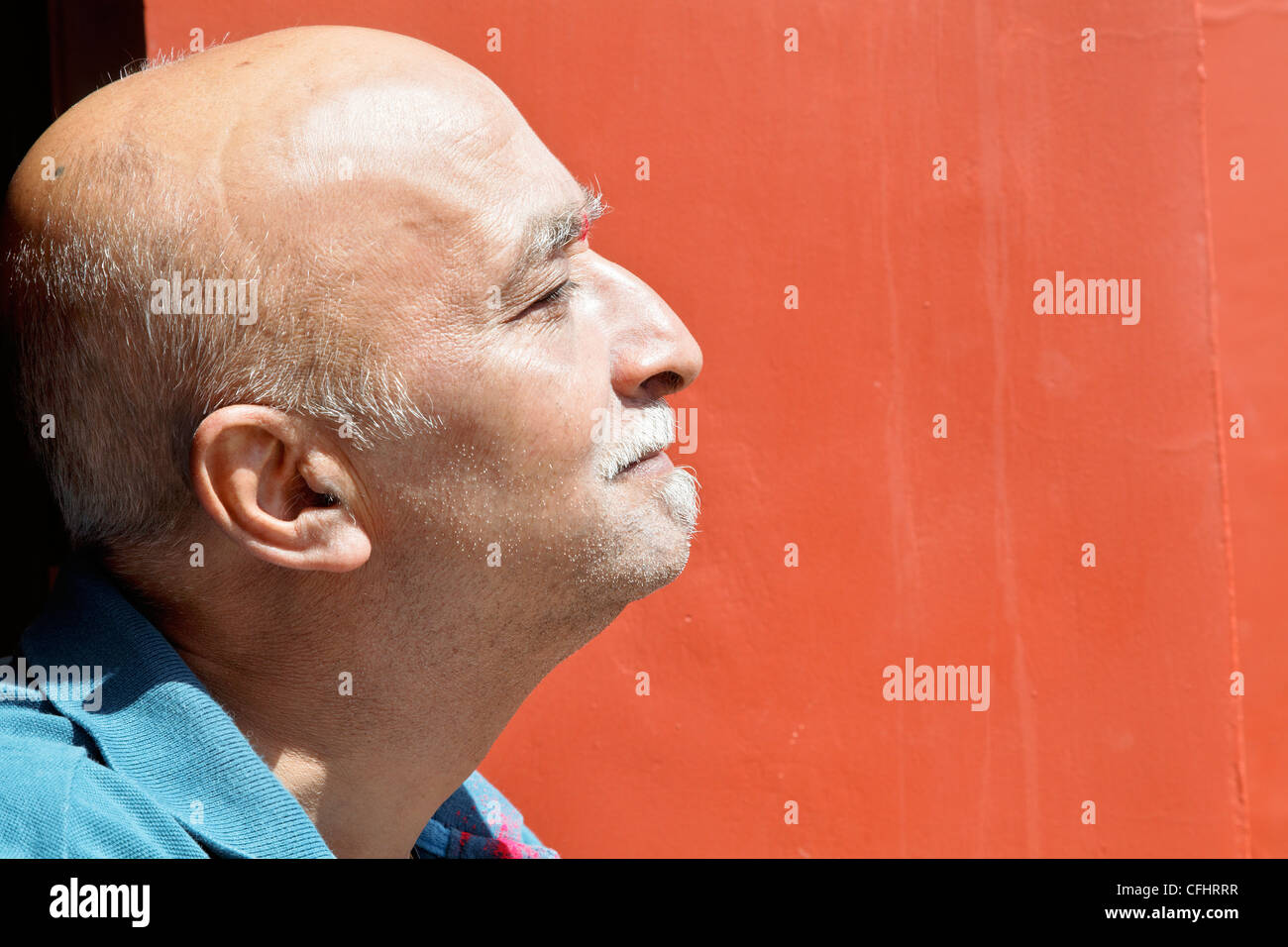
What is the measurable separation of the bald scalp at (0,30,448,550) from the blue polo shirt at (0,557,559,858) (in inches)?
4.2

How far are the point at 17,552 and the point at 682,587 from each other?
1263 millimetres

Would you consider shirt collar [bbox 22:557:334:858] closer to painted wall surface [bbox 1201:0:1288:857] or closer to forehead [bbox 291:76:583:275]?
forehead [bbox 291:76:583:275]

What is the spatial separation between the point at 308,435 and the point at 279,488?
0.21ft

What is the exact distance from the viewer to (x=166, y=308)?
44.3 inches

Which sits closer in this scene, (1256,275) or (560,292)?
(560,292)

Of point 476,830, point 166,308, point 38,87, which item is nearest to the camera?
point 166,308

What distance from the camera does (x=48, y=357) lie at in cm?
120

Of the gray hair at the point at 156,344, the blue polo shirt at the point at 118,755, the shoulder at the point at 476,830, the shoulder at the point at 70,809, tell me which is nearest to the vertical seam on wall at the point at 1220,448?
the shoulder at the point at 476,830

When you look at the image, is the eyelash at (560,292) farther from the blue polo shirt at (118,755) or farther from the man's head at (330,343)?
the blue polo shirt at (118,755)

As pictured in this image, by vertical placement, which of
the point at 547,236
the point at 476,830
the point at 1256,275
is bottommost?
the point at 476,830

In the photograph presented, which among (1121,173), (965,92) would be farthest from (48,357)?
(1121,173)

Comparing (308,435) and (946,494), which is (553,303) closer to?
(308,435)

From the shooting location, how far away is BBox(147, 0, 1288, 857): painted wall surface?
1848 mm

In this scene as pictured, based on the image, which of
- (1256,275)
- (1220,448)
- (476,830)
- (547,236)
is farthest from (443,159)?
(1256,275)
